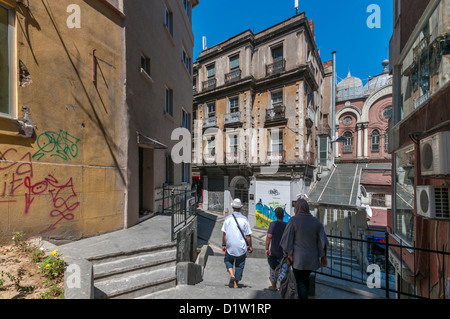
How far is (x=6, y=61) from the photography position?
3.75 meters

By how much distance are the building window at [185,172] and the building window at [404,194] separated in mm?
9463

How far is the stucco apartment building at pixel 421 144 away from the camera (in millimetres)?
3891

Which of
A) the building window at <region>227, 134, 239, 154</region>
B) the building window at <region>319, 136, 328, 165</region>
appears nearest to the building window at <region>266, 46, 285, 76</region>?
the building window at <region>227, 134, 239, 154</region>

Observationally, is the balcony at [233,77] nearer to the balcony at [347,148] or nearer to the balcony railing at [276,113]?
the balcony railing at [276,113]

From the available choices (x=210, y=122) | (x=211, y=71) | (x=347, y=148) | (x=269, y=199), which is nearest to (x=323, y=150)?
(x=347, y=148)

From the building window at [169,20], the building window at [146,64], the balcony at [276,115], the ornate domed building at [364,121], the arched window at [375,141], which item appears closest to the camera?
the building window at [146,64]

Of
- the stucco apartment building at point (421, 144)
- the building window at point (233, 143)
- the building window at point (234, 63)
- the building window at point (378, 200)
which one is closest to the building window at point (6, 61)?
the stucco apartment building at point (421, 144)

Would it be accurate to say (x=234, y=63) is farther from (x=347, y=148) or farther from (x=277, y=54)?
(x=347, y=148)

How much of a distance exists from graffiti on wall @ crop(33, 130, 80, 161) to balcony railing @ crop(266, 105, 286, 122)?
14412 mm

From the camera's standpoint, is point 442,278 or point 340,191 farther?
point 340,191

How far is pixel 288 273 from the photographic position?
3367mm

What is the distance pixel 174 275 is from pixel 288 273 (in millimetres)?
2242
